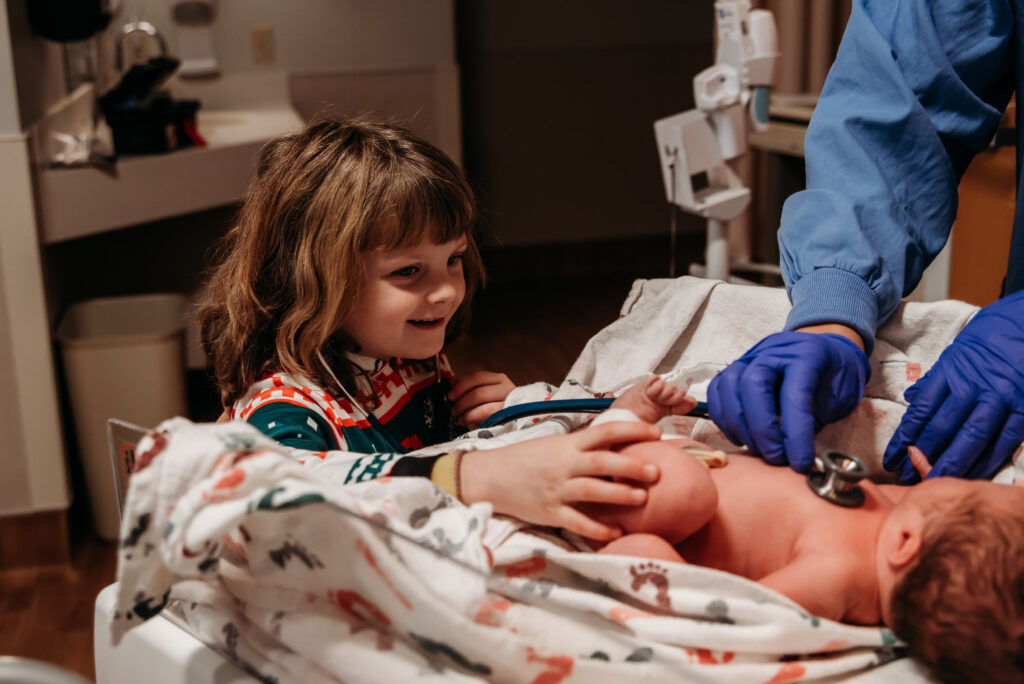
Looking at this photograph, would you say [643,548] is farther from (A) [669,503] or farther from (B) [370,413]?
(B) [370,413]

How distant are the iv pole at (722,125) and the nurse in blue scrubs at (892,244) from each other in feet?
1.24

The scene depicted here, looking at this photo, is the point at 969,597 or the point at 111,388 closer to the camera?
the point at 969,597

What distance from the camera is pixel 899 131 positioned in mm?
964

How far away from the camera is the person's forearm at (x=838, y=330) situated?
842 mm

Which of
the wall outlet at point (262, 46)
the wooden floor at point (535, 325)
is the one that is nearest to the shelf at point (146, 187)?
the wall outlet at point (262, 46)

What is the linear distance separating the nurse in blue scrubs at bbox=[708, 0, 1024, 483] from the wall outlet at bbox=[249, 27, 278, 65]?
8.04ft

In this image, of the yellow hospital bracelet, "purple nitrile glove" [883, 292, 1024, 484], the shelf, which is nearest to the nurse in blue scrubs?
"purple nitrile glove" [883, 292, 1024, 484]

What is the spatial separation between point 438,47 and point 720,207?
2.12 meters

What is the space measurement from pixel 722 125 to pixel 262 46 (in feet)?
6.66

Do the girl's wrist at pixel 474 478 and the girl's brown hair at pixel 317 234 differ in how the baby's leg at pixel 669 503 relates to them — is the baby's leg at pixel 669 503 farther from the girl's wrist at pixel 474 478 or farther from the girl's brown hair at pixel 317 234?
the girl's brown hair at pixel 317 234

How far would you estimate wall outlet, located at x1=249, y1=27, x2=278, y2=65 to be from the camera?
10.2ft

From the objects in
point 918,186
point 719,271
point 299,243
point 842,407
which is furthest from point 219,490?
point 719,271

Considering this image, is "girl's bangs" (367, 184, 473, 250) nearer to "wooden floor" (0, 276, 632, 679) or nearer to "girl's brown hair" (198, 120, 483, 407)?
"girl's brown hair" (198, 120, 483, 407)

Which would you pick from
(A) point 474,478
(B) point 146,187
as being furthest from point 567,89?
(A) point 474,478
